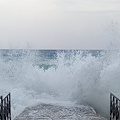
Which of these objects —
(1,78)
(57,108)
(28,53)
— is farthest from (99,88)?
(28,53)

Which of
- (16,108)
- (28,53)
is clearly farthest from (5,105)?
(28,53)

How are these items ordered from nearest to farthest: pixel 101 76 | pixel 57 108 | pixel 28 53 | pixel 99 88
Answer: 1. pixel 57 108
2. pixel 99 88
3. pixel 101 76
4. pixel 28 53

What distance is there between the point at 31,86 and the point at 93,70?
3.23 meters

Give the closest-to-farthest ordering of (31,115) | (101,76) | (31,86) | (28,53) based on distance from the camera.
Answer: (31,115) → (101,76) → (31,86) → (28,53)

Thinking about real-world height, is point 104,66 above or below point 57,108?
above

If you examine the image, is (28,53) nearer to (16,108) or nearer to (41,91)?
(41,91)

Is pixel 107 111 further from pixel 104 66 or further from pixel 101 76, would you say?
pixel 104 66

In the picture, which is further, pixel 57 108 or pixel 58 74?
pixel 58 74

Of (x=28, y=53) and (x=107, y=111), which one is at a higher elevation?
(x=28, y=53)

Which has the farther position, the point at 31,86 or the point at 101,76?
the point at 31,86

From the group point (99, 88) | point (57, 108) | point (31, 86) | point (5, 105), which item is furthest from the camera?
point (31, 86)

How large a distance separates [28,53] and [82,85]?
13967mm

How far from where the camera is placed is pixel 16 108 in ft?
35.4

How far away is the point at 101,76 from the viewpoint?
13.2 m
